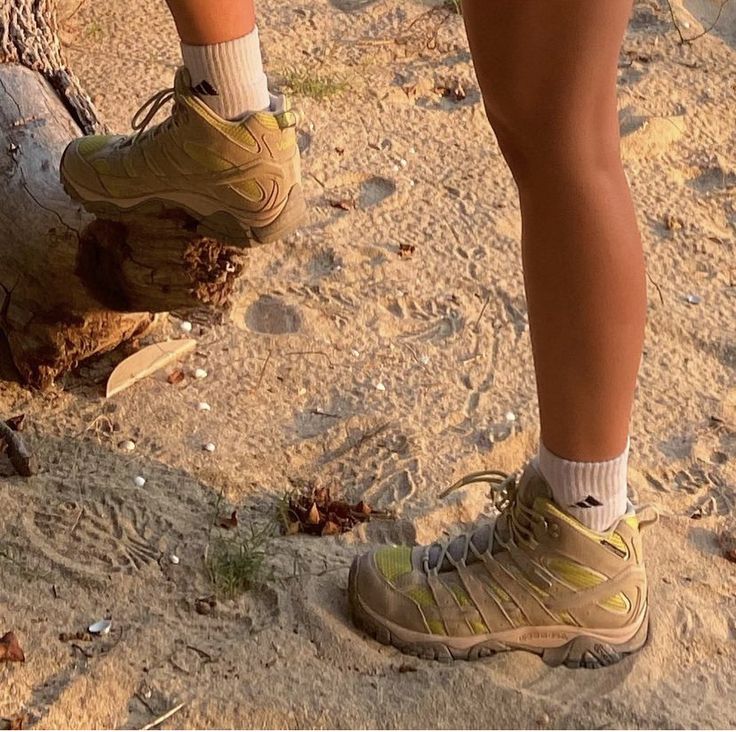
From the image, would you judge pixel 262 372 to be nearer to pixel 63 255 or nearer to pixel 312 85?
pixel 63 255

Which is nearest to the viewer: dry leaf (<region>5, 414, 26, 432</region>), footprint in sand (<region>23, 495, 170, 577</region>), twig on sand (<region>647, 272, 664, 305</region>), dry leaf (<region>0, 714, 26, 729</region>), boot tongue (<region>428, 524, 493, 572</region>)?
dry leaf (<region>0, 714, 26, 729</region>)

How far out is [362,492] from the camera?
8.49 feet

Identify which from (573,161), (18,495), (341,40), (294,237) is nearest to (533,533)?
(573,161)

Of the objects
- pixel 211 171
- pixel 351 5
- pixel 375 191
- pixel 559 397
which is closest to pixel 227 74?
pixel 211 171

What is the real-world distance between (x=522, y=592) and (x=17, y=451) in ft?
3.90

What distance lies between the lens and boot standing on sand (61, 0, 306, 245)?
6.86 feet

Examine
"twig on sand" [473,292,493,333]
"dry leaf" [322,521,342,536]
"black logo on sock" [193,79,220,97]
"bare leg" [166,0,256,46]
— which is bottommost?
"twig on sand" [473,292,493,333]

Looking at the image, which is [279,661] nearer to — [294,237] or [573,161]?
[573,161]

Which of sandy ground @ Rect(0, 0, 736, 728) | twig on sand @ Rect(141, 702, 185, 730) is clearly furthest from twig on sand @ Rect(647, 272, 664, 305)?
twig on sand @ Rect(141, 702, 185, 730)

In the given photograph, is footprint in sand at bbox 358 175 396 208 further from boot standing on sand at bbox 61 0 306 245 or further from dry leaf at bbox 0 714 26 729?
dry leaf at bbox 0 714 26 729

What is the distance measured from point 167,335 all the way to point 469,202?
3.84 ft

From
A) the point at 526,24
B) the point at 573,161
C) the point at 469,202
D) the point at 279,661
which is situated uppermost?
the point at 526,24

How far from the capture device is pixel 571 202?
1724 mm

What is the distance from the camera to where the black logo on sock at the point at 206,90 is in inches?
83.2
